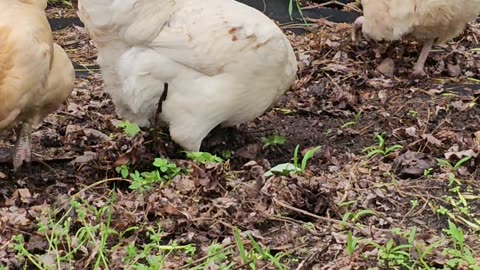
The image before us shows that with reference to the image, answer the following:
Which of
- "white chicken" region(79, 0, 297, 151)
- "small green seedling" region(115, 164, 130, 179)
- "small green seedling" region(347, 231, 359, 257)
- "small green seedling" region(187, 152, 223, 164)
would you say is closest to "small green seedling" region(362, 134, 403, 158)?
"white chicken" region(79, 0, 297, 151)

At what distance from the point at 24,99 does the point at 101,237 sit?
37.1 inches

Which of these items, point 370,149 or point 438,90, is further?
point 438,90

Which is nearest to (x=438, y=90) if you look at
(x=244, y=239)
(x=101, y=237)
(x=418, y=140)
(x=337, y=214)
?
(x=418, y=140)

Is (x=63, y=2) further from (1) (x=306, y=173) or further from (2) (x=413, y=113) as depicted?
(1) (x=306, y=173)

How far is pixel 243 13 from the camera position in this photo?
4668mm

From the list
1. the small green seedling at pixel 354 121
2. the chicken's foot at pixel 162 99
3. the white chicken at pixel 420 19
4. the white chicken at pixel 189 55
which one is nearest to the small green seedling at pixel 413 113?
the small green seedling at pixel 354 121

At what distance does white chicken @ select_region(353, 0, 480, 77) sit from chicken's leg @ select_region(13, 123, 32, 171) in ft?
8.60

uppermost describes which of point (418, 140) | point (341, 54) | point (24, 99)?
point (24, 99)

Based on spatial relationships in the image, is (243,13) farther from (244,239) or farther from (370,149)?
(244,239)

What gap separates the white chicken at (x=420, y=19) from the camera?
18.5ft

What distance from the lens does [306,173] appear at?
14.2 feet

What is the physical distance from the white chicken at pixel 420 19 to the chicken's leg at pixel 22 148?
2.62 meters

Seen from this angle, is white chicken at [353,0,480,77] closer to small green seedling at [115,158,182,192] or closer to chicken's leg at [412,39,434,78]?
chicken's leg at [412,39,434,78]

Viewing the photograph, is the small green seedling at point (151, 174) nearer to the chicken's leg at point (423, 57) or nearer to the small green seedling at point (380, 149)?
the small green seedling at point (380, 149)
